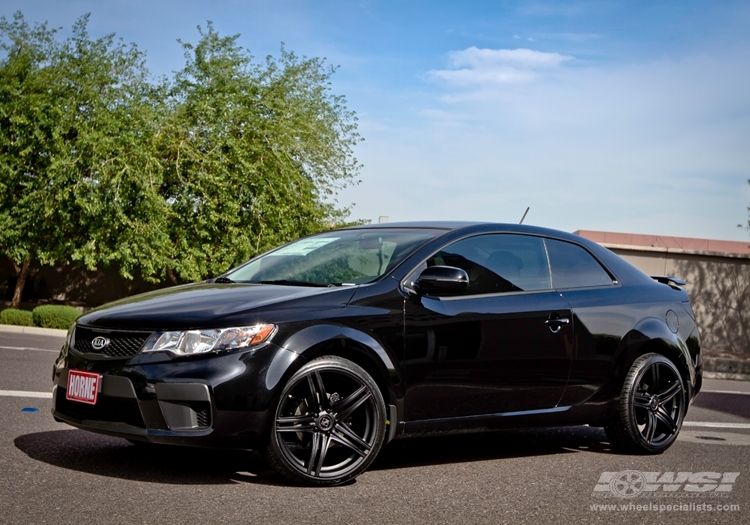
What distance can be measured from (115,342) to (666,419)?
4048mm

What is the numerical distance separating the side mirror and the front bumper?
102 centimetres

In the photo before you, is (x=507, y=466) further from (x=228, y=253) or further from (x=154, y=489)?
(x=228, y=253)

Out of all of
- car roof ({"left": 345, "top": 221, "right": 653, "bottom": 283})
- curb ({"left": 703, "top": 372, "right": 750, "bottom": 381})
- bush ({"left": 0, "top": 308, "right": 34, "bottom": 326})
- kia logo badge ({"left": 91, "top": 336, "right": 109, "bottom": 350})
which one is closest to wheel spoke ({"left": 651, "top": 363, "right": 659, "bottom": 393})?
car roof ({"left": 345, "top": 221, "right": 653, "bottom": 283})

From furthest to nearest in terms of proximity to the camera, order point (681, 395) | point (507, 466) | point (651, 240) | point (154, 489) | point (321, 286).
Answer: point (651, 240) → point (681, 395) → point (507, 466) → point (321, 286) → point (154, 489)

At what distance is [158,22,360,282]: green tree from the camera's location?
86.5 feet

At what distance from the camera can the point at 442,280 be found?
5.46 meters

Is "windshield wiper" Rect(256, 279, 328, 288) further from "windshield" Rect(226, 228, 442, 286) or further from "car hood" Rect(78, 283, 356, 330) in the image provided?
"car hood" Rect(78, 283, 356, 330)

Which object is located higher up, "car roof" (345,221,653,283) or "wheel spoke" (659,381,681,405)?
"car roof" (345,221,653,283)

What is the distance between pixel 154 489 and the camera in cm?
480

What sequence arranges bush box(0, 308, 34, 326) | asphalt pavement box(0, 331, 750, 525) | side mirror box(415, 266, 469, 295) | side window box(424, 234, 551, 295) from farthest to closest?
bush box(0, 308, 34, 326), side window box(424, 234, 551, 295), side mirror box(415, 266, 469, 295), asphalt pavement box(0, 331, 750, 525)

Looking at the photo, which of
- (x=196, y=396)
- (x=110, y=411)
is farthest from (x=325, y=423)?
(x=110, y=411)

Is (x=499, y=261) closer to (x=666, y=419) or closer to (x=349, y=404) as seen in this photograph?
(x=349, y=404)

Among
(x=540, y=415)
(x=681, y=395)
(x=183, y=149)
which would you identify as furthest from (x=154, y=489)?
(x=183, y=149)

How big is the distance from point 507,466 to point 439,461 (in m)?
0.45
